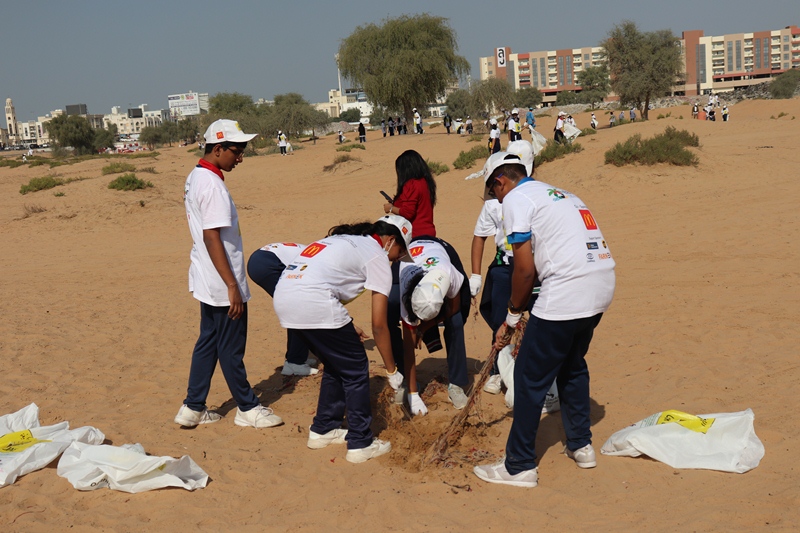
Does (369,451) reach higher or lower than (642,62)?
lower

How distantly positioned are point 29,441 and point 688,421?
4.14 m

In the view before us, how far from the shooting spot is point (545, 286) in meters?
3.91

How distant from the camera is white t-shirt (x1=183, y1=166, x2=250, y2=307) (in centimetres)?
475

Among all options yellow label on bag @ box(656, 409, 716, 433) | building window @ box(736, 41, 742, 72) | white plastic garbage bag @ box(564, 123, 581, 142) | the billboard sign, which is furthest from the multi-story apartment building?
yellow label on bag @ box(656, 409, 716, 433)

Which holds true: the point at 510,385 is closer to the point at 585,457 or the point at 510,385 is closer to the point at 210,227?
the point at 585,457

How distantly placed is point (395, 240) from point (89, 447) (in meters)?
2.24

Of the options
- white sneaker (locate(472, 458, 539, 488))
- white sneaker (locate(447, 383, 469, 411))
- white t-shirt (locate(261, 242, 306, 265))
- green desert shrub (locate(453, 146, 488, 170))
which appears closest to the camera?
white sneaker (locate(472, 458, 539, 488))

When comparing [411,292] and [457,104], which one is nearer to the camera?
[411,292]

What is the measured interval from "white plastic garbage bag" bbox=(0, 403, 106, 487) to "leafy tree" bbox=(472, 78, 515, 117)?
42.5 meters

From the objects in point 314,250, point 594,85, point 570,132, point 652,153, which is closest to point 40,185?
point 570,132

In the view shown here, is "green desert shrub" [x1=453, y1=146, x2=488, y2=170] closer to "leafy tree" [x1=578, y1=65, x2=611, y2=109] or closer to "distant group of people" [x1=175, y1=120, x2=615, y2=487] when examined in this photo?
"distant group of people" [x1=175, y1=120, x2=615, y2=487]

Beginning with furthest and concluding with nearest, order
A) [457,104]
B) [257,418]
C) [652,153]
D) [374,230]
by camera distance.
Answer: [457,104]
[652,153]
[257,418]
[374,230]

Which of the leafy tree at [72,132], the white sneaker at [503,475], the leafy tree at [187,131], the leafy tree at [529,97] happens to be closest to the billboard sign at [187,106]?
the leafy tree at [187,131]

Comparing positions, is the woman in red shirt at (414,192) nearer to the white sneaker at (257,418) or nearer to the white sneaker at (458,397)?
the white sneaker at (458,397)
